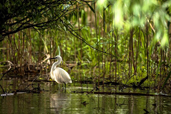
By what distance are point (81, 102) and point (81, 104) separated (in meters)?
0.16

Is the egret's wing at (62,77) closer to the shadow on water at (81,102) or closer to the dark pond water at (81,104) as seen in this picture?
the shadow on water at (81,102)

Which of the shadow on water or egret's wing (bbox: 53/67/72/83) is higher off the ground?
egret's wing (bbox: 53/67/72/83)

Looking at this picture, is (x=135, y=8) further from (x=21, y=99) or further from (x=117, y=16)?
(x=21, y=99)

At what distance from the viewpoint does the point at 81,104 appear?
4684 mm

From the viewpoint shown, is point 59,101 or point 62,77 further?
point 62,77

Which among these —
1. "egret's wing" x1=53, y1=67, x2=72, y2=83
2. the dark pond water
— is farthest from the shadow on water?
"egret's wing" x1=53, y1=67, x2=72, y2=83

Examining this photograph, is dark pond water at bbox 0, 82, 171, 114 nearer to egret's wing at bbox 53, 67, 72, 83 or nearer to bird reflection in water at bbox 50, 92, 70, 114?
bird reflection in water at bbox 50, 92, 70, 114

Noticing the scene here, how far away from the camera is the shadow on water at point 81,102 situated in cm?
420

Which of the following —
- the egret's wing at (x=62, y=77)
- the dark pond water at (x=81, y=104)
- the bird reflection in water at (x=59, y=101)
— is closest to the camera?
the dark pond water at (x=81, y=104)

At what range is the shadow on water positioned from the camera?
13.8 feet

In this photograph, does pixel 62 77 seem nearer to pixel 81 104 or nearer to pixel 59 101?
pixel 59 101

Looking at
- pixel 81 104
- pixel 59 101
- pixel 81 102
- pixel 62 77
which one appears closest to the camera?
pixel 81 104

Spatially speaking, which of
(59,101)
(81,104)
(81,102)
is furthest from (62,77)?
(81,104)

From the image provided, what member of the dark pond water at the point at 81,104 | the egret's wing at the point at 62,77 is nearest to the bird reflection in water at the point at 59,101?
the dark pond water at the point at 81,104
